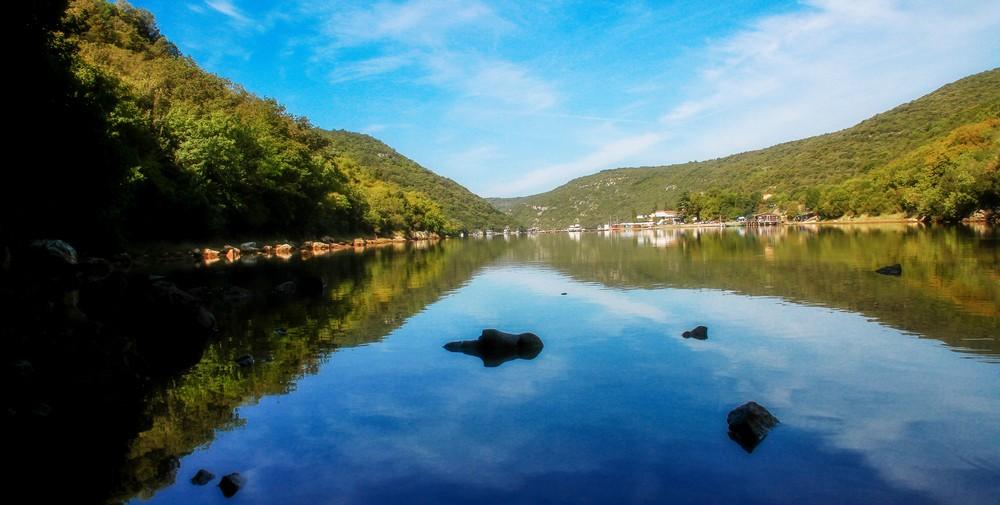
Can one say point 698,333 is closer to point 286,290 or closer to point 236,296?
point 236,296

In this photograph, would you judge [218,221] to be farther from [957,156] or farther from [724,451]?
[957,156]

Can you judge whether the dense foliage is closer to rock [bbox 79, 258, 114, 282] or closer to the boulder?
rock [bbox 79, 258, 114, 282]

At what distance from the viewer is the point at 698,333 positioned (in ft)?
65.0

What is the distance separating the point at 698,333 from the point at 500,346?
6844mm

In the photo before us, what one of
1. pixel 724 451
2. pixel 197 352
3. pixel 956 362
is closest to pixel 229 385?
pixel 197 352

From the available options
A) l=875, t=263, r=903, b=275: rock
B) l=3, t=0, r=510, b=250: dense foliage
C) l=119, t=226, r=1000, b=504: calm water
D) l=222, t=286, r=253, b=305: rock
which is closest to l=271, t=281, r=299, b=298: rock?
l=222, t=286, r=253, b=305: rock

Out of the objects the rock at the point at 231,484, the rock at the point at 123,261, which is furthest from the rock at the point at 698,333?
the rock at the point at 123,261

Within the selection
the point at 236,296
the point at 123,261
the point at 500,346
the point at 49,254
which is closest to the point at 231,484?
the point at 500,346

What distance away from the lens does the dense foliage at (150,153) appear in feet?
84.1

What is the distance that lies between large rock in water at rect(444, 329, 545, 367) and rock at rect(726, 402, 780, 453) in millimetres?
7487

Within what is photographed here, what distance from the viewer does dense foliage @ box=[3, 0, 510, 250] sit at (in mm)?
25625

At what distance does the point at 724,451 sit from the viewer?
10320 millimetres

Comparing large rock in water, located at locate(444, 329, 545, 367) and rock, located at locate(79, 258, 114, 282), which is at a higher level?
rock, located at locate(79, 258, 114, 282)

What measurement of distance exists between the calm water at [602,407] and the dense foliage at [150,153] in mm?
12337
